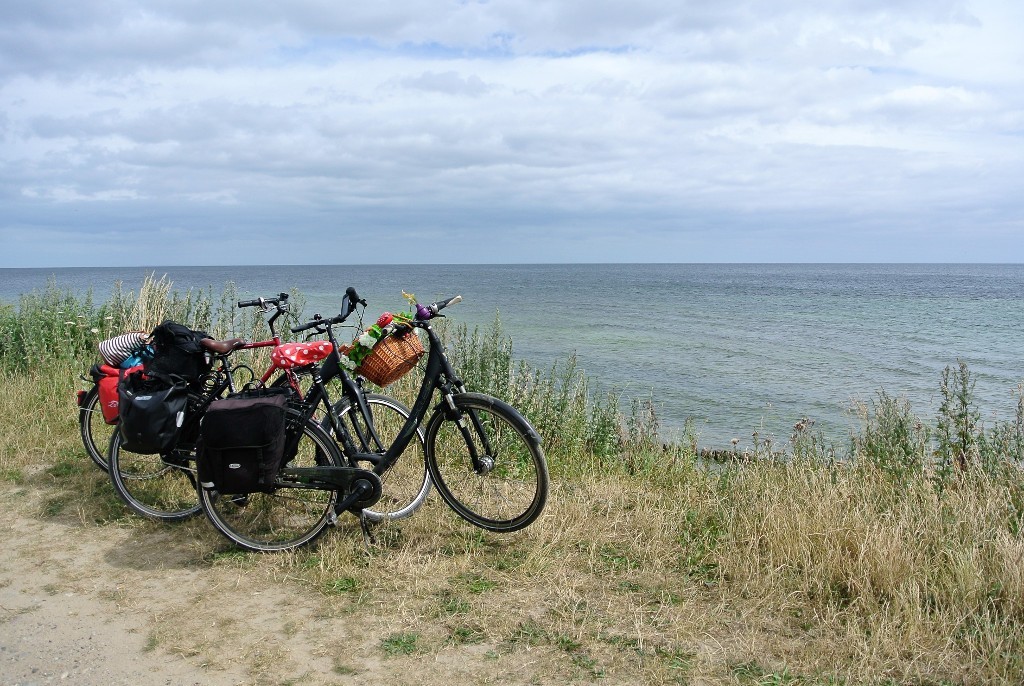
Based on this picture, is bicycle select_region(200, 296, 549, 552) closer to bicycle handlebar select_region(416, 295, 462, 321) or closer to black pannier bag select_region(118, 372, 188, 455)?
bicycle handlebar select_region(416, 295, 462, 321)

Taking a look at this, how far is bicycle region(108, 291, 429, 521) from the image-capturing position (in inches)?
199

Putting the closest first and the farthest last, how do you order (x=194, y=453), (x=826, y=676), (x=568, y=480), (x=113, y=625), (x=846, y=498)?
(x=826, y=676) → (x=113, y=625) → (x=846, y=498) → (x=194, y=453) → (x=568, y=480)

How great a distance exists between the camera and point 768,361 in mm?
21984

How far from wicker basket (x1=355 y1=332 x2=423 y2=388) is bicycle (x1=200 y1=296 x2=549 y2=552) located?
0.07 metres

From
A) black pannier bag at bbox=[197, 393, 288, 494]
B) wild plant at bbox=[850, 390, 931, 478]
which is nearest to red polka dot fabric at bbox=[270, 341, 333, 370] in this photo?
black pannier bag at bbox=[197, 393, 288, 494]

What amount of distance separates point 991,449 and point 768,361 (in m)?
15.8

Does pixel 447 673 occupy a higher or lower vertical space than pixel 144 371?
lower

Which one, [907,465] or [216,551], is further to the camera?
[907,465]

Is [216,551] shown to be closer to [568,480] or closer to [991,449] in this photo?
[568,480]

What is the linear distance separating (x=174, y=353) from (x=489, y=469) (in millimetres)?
2370

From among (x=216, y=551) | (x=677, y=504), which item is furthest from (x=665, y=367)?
(x=216, y=551)

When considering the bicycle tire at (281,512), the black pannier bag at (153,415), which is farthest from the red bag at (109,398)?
the bicycle tire at (281,512)

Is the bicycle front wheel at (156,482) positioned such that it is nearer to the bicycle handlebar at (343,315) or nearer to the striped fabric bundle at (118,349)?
the striped fabric bundle at (118,349)

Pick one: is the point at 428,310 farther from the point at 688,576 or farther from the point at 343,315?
the point at 688,576
